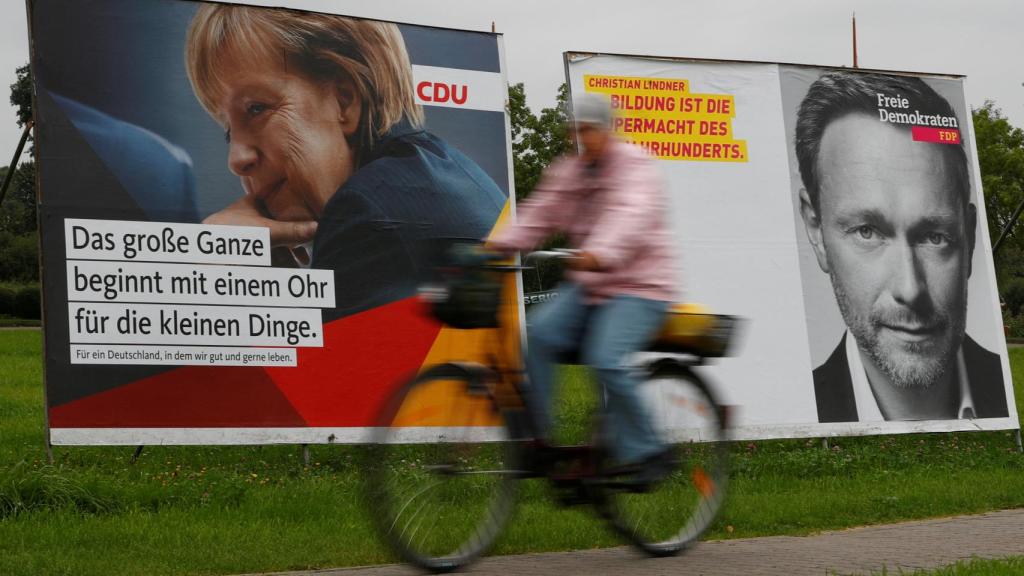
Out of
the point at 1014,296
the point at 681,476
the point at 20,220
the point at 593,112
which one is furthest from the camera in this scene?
the point at 20,220

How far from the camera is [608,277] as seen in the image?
5.76 meters

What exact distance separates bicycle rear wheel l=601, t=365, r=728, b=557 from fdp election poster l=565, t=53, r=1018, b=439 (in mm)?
5180

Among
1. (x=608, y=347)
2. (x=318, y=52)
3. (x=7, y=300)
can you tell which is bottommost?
(x=608, y=347)

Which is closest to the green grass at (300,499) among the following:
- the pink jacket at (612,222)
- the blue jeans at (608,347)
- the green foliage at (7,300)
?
the blue jeans at (608,347)

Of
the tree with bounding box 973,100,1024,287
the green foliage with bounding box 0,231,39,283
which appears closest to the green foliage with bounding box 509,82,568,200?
the tree with bounding box 973,100,1024,287

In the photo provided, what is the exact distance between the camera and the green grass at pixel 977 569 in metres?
5.56

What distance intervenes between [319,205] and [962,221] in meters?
6.45

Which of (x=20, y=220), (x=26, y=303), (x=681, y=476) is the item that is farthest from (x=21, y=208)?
(x=681, y=476)

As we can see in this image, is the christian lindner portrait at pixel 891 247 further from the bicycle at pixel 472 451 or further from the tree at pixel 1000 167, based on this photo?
the tree at pixel 1000 167

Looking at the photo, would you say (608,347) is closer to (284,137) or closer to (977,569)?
(977,569)

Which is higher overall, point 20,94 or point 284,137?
point 20,94

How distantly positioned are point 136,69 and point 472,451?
18.9 feet

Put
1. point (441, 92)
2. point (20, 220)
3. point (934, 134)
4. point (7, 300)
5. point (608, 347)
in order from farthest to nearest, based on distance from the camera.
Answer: point (20, 220)
point (7, 300)
point (934, 134)
point (441, 92)
point (608, 347)

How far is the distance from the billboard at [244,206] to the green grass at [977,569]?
503 centimetres
